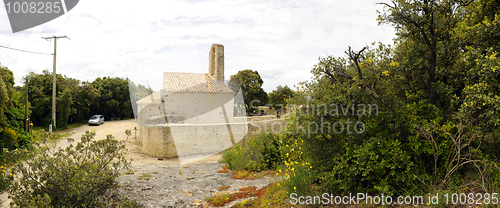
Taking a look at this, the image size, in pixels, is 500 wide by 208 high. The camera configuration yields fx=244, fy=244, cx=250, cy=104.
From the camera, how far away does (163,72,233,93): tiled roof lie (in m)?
16.5

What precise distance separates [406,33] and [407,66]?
0.98 meters

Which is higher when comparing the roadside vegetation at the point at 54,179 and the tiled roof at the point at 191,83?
the tiled roof at the point at 191,83

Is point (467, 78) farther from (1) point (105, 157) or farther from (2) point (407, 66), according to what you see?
(1) point (105, 157)

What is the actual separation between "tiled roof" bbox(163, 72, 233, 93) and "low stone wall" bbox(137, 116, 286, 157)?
14.2 feet

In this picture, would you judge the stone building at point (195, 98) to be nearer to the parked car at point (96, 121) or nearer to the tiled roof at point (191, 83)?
the tiled roof at point (191, 83)

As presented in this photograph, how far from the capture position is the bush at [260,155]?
7.51 metres

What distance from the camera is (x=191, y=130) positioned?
1269 centimetres

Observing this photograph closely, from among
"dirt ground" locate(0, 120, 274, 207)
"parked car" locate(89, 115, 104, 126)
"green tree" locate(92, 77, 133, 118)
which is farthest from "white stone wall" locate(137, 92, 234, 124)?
"green tree" locate(92, 77, 133, 118)

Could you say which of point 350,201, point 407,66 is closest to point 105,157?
point 350,201

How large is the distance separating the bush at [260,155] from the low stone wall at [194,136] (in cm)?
344

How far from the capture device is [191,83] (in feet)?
56.9

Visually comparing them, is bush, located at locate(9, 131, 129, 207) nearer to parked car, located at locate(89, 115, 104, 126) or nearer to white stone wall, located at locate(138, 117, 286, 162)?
white stone wall, located at locate(138, 117, 286, 162)

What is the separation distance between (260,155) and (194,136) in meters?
5.95
